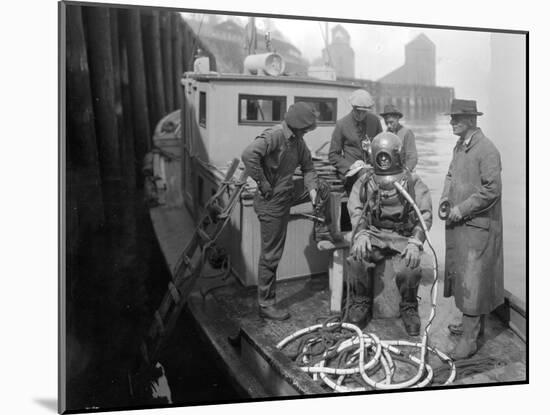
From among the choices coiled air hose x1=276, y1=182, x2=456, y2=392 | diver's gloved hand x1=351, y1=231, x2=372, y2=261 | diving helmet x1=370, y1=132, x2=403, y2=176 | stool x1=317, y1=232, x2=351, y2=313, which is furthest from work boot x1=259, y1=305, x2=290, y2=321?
diving helmet x1=370, y1=132, x2=403, y2=176

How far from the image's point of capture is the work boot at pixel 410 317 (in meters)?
5.11

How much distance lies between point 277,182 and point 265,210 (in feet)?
0.68

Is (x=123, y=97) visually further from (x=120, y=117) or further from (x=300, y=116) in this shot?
(x=300, y=116)

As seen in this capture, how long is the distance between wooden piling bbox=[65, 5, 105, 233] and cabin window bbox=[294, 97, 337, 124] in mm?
1461

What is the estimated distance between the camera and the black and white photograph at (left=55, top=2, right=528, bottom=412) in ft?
15.8

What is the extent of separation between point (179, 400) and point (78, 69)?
230 centimetres

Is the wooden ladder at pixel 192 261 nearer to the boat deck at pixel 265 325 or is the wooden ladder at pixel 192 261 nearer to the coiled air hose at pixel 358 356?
the boat deck at pixel 265 325

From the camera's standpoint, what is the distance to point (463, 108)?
17.4 feet

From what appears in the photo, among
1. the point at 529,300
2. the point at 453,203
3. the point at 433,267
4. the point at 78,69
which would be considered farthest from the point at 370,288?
the point at 78,69

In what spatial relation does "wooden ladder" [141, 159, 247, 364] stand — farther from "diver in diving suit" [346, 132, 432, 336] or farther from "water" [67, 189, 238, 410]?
"diver in diving suit" [346, 132, 432, 336]

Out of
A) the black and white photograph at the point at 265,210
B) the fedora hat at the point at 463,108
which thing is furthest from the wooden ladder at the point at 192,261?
the fedora hat at the point at 463,108

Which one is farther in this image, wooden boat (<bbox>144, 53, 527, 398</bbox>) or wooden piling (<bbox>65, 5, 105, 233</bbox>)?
wooden boat (<bbox>144, 53, 527, 398</bbox>)

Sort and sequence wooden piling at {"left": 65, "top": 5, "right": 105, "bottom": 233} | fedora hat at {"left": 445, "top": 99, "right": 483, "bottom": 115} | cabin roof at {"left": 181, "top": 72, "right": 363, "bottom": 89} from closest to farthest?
1. wooden piling at {"left": 65, "top": 5, "right": 105, "bottom": 233}
2. cabin roof at {"left": 181, "top": 72, "right": 363, "bottom": 89}
3. fedora hat at {"left": 445, "top": 99, "right": 483, "bottom": 115}

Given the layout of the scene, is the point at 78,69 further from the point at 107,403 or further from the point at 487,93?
the point at 487,93
